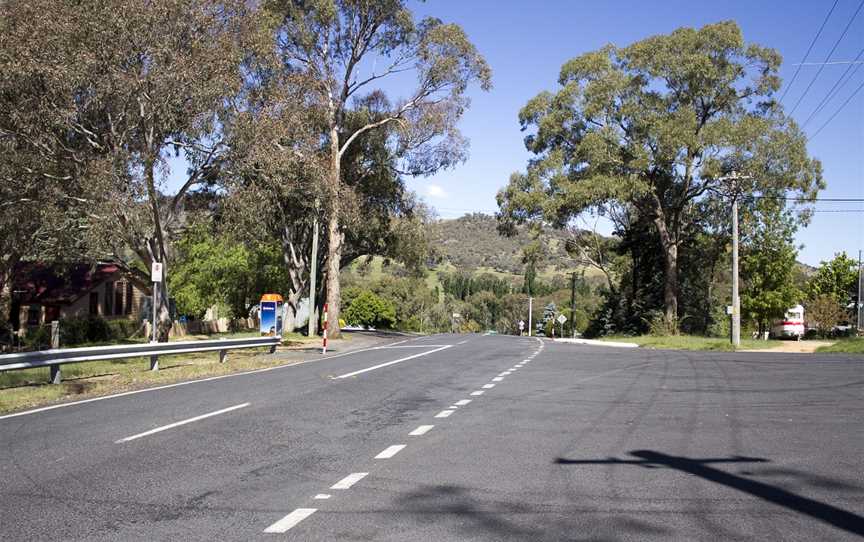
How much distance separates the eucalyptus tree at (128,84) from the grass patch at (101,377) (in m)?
5.05

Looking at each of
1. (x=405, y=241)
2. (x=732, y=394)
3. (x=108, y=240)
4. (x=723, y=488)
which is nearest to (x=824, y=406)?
(x=732, y=394)

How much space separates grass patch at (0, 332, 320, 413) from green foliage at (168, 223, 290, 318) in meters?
26.2

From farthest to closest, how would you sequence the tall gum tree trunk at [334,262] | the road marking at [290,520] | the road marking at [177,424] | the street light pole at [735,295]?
the tall gum tree trunk at [334,262], the street light pole at [735,295], the road marking at [177,424], the road marking at [290,520]

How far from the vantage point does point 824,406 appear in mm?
13164

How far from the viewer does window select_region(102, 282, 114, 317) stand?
2127 inches

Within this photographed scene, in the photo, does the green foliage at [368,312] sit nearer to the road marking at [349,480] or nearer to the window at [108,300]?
the window at [108,300]

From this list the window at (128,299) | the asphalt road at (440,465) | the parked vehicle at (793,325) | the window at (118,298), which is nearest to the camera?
the asphalt road at (440,465)

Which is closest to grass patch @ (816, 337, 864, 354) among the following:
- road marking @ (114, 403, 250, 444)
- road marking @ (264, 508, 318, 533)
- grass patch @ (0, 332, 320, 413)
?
grass patch @ (0, 332, 320, 413)

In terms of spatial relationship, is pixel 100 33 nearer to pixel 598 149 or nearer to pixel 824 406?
pixel 824 406

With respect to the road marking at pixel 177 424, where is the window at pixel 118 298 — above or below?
above

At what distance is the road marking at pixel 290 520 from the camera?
20.0ft

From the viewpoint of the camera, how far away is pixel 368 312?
338 feet

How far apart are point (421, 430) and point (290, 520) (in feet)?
15.0

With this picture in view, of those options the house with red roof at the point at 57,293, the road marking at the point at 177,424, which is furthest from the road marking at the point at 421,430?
the house with red roof at the point at 57,293
